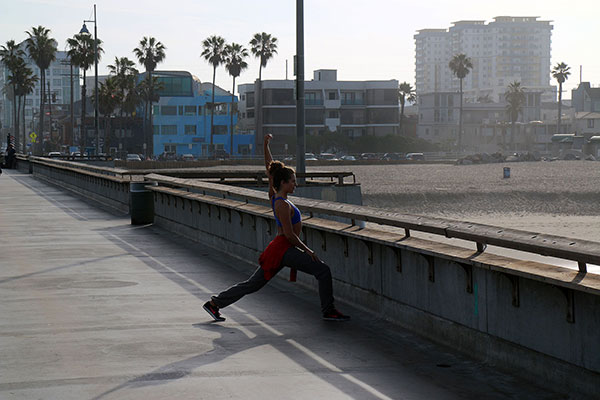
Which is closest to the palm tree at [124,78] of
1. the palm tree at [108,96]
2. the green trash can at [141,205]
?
the palm tree at [108,96]

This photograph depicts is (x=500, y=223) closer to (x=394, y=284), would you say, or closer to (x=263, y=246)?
(x=263, y=246)

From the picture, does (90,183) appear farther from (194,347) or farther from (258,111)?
(258,111)

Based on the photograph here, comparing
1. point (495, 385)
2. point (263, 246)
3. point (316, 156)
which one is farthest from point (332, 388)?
point (316, 156)

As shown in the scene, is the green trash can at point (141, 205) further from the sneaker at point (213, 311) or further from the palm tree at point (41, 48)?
the palm tree at point (41, 48)

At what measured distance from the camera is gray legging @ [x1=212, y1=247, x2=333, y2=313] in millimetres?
10070

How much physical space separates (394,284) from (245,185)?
73.1ft

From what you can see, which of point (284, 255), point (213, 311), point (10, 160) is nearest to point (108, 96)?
point (10, 160)

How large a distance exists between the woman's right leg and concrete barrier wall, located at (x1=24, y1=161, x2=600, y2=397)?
1.25 meters

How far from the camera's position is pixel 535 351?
754cm

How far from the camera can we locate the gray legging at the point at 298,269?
1007 centimetres

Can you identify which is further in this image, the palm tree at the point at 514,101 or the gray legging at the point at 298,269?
the palm tree at the point at 514,101

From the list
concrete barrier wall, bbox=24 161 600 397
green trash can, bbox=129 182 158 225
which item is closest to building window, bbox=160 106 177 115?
green trash can, bbox=129 182 158 225

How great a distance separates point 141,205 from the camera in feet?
79.7

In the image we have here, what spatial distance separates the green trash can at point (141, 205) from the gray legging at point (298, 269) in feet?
46.4
